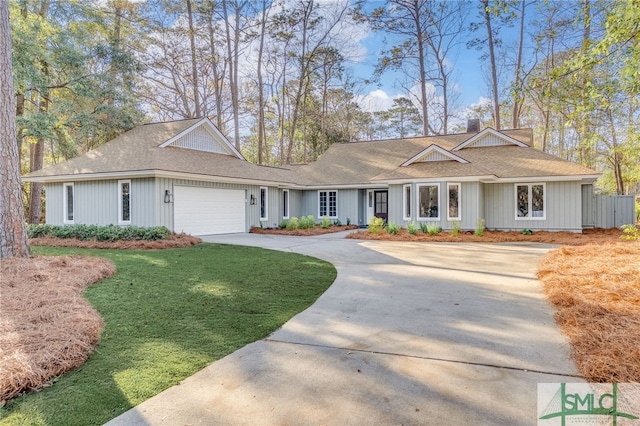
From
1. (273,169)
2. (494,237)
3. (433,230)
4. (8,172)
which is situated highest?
(273,169)

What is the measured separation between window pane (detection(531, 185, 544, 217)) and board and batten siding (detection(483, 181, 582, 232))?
0.20 m

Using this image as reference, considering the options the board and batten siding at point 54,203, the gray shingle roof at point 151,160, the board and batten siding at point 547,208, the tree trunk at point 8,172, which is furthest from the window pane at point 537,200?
the board and batten siding at point 54,203

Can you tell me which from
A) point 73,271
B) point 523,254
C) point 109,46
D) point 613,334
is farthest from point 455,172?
point 109,46

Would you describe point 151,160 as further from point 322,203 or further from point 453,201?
point 453,201

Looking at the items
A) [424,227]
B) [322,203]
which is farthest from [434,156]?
[322,203]

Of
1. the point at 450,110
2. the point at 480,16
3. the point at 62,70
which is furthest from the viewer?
the point at 450,110

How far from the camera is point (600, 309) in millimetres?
4492

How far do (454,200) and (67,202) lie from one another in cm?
1580

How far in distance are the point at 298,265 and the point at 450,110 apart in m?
25.0

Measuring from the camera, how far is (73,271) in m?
6.84

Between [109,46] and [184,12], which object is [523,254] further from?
[184,12]

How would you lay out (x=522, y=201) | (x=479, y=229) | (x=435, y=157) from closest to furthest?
(x=479, y=229) < (x=522, y=201) < (x=435, y=157)

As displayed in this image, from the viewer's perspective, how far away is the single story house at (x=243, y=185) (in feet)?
45.3

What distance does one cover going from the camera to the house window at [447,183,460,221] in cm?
1551
